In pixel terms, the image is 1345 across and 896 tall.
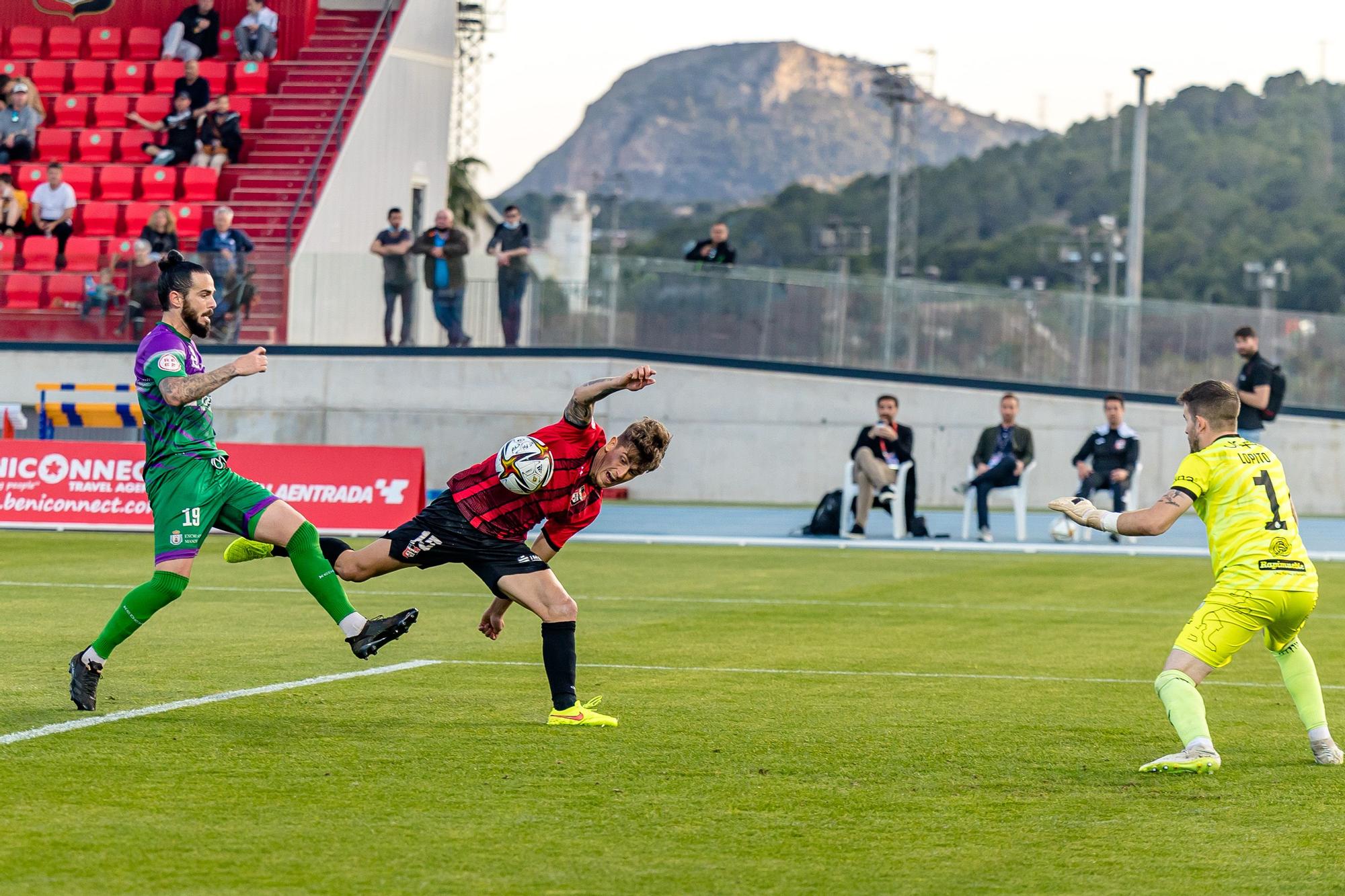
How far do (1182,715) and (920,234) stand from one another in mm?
139619

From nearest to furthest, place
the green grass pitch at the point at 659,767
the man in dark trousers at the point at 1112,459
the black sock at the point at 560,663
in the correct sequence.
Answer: the green grass pitch at the point at 659,767 → the black sock at the point at 560,663 → the man in dark trousers at the point at 1112,459

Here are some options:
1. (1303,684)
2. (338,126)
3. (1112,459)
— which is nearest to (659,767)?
(1303,684)

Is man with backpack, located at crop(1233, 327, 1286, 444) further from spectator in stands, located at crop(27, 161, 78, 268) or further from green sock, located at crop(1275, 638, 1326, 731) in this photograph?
spectator in stands, located at crop(27, 161, 78, 268)

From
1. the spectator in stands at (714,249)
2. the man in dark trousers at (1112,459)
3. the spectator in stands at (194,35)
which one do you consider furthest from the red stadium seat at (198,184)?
the man in dark trousers at (1112,459)

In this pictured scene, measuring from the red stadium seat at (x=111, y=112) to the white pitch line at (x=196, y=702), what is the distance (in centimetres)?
2506

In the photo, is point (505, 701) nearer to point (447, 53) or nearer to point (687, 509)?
point (687, 509)

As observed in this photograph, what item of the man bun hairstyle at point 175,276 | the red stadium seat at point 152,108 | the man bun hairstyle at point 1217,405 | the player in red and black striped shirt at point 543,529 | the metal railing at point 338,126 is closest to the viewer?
the man bun hairstyle at point 1217,405

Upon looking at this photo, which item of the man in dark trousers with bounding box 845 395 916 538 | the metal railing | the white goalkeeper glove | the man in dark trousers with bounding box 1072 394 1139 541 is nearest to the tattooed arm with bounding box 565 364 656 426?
the white goalkeeper glove

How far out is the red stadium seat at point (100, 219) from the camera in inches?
1182

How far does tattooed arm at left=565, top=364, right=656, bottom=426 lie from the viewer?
714 cm

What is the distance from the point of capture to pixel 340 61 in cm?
3381

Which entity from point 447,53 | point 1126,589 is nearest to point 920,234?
point 447,53

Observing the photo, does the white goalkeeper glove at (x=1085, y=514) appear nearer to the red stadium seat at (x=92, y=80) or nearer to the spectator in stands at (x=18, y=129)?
the spectator in stands at (x=18, y=129)

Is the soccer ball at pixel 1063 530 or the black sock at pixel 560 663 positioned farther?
the soccer ball at pixel 1063 530
